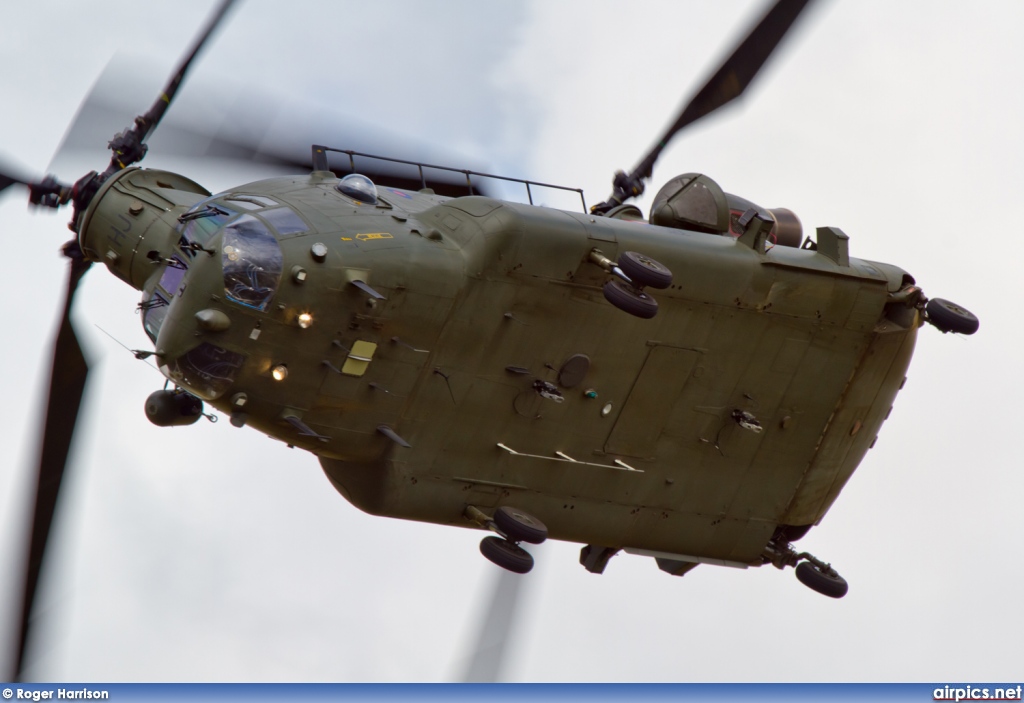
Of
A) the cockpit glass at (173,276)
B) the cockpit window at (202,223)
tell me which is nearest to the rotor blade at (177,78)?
the cockpit window at (202,223)

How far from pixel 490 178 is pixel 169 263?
4.98 m

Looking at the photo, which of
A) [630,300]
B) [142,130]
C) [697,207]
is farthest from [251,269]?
[697,207]

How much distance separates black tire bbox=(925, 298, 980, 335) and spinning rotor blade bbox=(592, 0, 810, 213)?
144 inches

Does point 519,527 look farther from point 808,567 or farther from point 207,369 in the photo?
point 808,567

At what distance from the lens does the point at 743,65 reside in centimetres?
1819

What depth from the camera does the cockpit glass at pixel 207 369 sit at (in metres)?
15.5

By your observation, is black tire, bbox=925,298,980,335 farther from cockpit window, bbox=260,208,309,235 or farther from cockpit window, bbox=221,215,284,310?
cockpit window, bbox=221,215,284,310

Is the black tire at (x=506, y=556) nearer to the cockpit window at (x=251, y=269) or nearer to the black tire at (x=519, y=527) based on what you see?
the black tire at (x=519, y=527)

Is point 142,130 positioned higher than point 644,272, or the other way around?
point 644,272

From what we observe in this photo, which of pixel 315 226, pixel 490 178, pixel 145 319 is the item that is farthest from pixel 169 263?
pixel 490 178

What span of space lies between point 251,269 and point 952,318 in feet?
28.3

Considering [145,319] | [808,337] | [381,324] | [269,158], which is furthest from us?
[269,158]

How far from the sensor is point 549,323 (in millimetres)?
16953

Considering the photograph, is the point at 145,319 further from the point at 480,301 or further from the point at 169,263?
the point at 480,301
